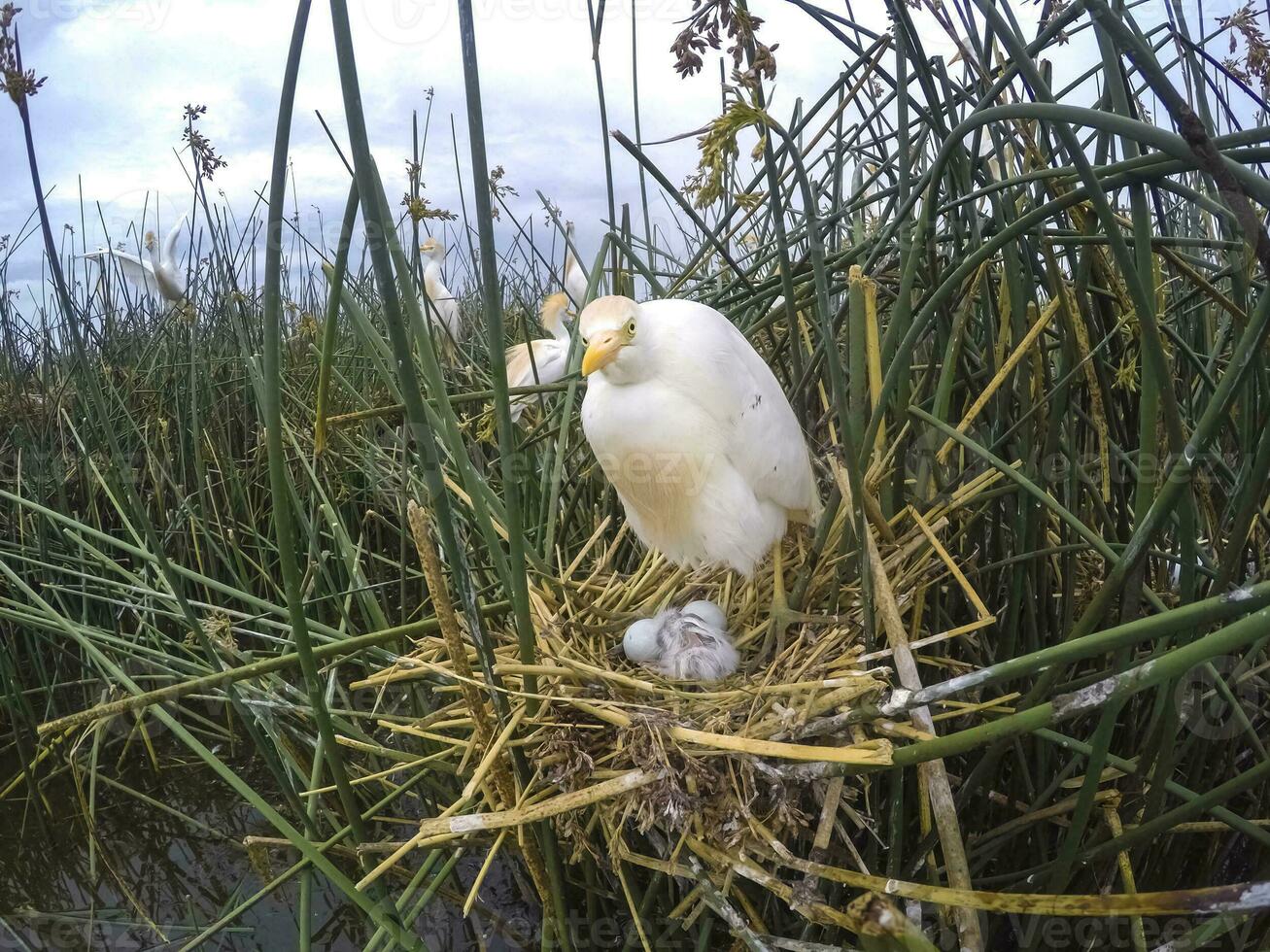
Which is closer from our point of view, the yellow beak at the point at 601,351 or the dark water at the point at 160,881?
the yellow beak at the point at 601,351

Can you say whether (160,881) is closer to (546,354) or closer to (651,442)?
(651,442)

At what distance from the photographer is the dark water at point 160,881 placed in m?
1.81

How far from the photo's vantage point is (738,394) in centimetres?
145

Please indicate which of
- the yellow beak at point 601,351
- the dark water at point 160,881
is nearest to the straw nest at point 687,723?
the yellow beak at point 601,351

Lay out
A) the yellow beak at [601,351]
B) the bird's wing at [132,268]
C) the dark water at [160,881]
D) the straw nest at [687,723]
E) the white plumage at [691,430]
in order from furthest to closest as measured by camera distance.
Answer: the bird's wing at [132,268]
the dark water at [160,881]
the white plumage at [691,430]
the yellow beak at [601,351]
the straw nest at [687,723]

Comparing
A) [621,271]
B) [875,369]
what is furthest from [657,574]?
[875,369]

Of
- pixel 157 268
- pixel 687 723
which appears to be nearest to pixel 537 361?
pixel 157 268

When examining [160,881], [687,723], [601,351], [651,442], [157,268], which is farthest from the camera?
[157,268]

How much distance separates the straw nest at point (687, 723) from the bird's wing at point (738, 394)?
0.15m

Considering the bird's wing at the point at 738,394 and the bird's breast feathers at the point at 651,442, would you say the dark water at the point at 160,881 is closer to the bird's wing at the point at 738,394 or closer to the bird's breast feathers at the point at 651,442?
the bird's breast feathers at the point at 651,442

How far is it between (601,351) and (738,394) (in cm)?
29

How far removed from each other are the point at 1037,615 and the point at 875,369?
1.64ft

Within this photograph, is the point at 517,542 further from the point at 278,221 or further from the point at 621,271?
the point at 621,271

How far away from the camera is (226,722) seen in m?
2.50
